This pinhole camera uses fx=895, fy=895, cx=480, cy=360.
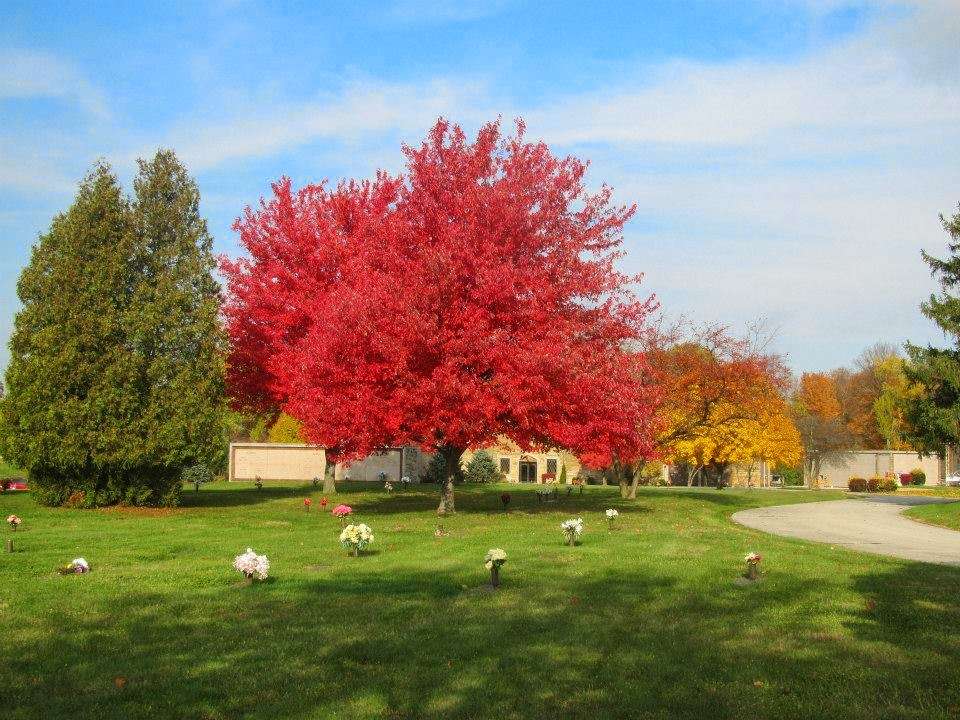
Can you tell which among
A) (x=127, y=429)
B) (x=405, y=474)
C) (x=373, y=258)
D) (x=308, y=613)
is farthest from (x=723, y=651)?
(x=405, y=474)

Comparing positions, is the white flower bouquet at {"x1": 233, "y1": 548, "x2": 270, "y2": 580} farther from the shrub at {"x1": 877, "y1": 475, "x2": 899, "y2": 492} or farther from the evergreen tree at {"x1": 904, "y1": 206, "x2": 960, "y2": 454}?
the shrub at {"x1": 877, "y1": 475, "x2": 899, "y2": 492}

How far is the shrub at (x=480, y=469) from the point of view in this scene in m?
57.8

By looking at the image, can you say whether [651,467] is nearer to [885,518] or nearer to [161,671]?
[885,518]

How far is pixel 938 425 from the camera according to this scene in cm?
3144

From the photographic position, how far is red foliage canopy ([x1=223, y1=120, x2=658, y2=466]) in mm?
22781

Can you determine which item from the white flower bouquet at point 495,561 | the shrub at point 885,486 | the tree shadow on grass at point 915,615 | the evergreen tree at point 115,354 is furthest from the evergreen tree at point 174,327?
the shrub at point 885,486

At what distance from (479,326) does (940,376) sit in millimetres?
18623

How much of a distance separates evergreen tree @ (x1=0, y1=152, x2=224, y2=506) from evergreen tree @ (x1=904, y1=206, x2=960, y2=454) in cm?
2454

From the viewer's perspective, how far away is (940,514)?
30.7 meters

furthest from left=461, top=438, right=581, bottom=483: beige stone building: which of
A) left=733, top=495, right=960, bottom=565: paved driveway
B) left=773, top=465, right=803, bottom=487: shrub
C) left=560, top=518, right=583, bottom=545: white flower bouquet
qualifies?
left=560, top=518, right=583, bottom=545: white flower bouquet

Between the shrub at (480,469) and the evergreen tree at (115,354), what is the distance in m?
29.4

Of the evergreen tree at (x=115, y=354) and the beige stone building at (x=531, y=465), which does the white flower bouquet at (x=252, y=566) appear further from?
the beige stone building at (x=531, y=465)

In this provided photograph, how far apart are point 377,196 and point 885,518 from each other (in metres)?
21.4

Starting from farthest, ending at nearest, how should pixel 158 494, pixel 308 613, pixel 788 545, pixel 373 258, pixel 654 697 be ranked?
pixel 158 494 → pixel 373 258 → pixel 788 545 → pixel 308 613 → pixel 654 697
